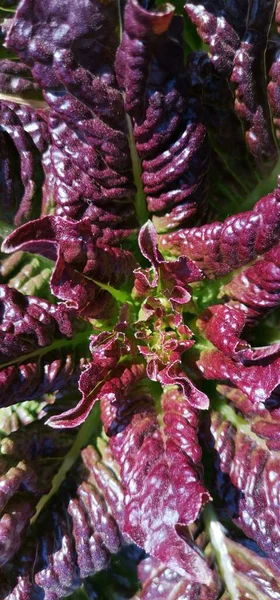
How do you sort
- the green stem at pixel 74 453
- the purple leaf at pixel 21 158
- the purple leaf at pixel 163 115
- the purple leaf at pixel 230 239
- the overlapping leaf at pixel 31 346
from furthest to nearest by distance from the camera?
the green stem at pixel 74 453
the purple leaf at pixel 21 158
the overlapping leaf at pixel 31 346
the purple leaf at pixel 230 239
the purple leaf at pixel 163 115

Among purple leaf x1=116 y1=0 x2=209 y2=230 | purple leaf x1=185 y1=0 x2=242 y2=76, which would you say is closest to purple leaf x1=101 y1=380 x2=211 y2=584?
purple leaf x1=116 y1=0 x2=209 y2=230

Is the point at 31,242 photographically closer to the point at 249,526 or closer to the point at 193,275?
the point at 193,275

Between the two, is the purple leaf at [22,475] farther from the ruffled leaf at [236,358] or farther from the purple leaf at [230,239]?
the purple leaf at [230,239]

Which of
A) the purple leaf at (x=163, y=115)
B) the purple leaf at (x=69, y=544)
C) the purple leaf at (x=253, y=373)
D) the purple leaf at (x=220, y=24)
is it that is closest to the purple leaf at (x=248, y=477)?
the purple leaf at (x=253, y=373)

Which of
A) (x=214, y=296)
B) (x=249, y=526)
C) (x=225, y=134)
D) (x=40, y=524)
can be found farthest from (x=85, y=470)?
(x=225, y=134)

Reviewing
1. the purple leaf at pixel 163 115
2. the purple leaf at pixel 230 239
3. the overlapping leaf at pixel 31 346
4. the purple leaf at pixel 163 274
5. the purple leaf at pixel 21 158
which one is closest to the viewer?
the purple leaf at pixel 163 115

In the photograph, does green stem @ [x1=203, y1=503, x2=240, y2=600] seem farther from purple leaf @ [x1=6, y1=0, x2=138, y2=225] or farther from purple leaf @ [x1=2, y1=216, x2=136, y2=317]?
purple leaf @ [x1=6, y1=0, x2=138, y2=225]
